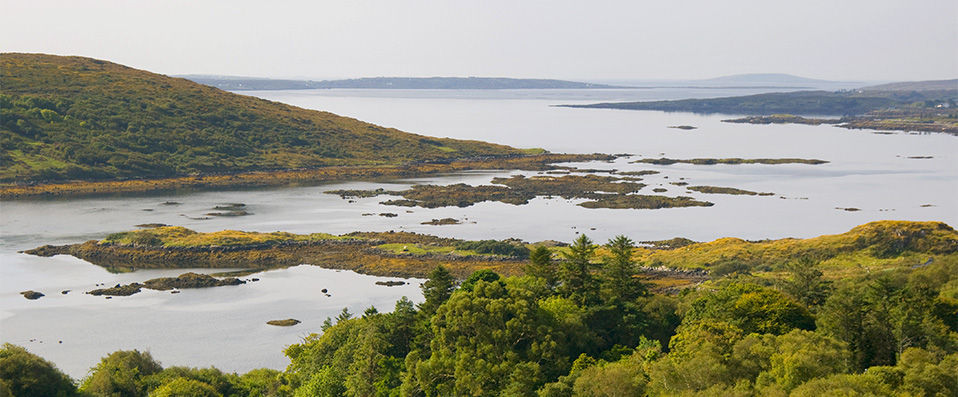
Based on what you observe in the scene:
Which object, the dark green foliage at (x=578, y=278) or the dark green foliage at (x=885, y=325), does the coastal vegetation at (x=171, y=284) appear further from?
the dark green foliage at (x=885, y=325)

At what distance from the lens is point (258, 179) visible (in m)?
167

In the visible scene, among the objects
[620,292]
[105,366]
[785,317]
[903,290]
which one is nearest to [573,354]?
[620,292]

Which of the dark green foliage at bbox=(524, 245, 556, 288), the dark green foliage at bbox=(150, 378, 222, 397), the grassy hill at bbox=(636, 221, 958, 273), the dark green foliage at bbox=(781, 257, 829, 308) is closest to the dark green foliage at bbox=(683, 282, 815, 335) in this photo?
the dark green foliage at bbox=(781, 257, 829, 308)

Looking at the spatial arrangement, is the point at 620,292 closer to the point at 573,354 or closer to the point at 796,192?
the point at 573,354

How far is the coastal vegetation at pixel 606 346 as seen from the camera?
41469 mm

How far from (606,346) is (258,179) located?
122545mm

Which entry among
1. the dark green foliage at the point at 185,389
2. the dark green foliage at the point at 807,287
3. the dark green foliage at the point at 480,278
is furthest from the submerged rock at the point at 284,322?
the dark green foliage at the point at 807,287

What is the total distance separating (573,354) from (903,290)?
1991cm

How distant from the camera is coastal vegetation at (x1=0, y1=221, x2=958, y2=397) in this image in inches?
1633

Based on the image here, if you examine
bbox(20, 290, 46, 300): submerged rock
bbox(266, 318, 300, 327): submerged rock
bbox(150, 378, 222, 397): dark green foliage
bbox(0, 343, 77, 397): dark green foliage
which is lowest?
bbox(266, 318, 300, 327): submerged rock

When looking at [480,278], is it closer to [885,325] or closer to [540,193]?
[885,325]

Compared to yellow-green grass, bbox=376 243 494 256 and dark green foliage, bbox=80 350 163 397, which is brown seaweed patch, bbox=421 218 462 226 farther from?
dark green foliage, bbox=80 350 163 397

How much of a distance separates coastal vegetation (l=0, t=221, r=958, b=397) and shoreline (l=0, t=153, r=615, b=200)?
93.7m

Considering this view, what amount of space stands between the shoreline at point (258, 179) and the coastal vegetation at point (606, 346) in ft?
308
